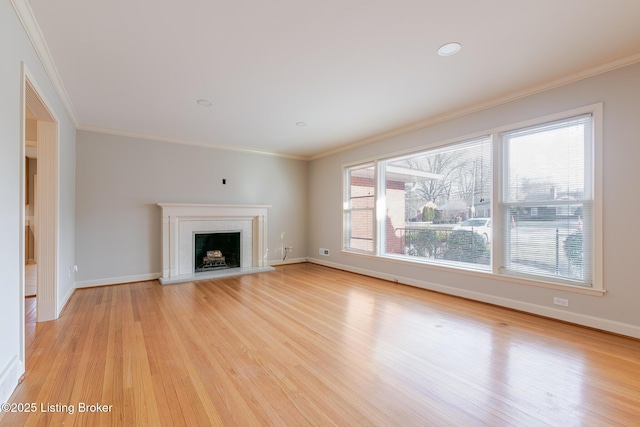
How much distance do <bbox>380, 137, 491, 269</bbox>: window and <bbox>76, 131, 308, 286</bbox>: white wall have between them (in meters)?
3.01

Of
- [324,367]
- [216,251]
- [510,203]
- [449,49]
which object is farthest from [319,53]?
[216,251]

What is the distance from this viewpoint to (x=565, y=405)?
1672 millimetres

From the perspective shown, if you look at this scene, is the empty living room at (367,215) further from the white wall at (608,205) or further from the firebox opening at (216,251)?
the firebox opening at (216,251)

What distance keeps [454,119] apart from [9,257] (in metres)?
4.75

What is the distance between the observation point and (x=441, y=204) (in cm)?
423

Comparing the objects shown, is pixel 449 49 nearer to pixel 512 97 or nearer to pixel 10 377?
pixel 512 97

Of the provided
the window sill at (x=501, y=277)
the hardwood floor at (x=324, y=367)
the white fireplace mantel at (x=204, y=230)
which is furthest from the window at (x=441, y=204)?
the white fireplace mantel at (x=204, y=230)

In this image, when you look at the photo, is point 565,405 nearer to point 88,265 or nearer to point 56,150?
point 56,150

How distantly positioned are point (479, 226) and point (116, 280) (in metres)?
5.68

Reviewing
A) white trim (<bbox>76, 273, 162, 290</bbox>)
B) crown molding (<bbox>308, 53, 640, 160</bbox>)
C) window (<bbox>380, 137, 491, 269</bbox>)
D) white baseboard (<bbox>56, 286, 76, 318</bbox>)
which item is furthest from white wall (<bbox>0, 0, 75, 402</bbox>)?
window (<bbox>380, 137, 491, 269</bbox>)

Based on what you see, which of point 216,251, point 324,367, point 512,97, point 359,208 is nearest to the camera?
point 324,367

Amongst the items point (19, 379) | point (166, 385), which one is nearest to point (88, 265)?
point (19, 379)

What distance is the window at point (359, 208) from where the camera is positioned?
5.37m

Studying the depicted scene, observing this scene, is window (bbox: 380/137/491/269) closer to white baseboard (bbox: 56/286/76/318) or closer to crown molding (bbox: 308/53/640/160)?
crown molding (bbox: 308/53/640/160)
